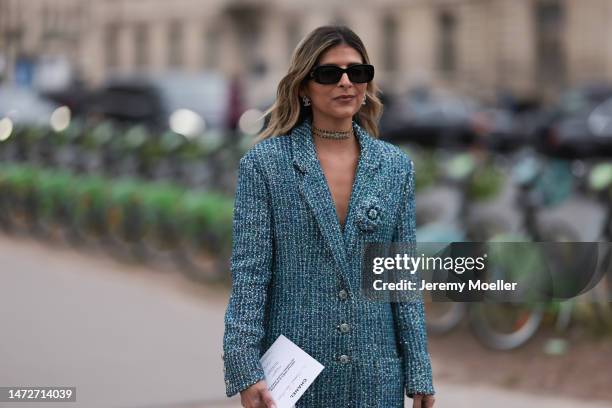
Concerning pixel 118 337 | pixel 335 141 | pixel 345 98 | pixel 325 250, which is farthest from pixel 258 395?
pixel 118 337

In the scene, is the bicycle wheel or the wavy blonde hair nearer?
the wavy blonde hair

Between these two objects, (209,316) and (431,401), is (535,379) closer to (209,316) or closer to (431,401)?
(209,316)

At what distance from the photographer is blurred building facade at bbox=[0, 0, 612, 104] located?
128 ft

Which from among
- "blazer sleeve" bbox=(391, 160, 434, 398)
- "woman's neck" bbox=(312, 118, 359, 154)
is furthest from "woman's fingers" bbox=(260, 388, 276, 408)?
"woman's neck" bbox=(312, 118, 359, 154)

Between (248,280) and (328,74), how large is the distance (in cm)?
61

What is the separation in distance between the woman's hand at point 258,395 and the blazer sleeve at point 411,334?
16.1 inches

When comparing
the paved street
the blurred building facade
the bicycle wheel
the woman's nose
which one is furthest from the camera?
the blurred building facade

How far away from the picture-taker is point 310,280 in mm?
2967

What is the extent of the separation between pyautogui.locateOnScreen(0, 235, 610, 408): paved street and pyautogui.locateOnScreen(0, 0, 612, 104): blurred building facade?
16.8 metres

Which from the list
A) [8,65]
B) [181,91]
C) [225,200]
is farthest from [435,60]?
[225,200]

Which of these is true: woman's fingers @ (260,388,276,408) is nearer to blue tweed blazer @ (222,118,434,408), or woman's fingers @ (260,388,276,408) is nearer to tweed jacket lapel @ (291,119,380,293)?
blue tweed blazer @ (222,118,434,408)

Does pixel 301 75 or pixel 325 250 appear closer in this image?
pixel 325 250

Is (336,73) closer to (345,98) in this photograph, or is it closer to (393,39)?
(345,98)

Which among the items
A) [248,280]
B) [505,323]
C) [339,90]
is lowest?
[248,280]
